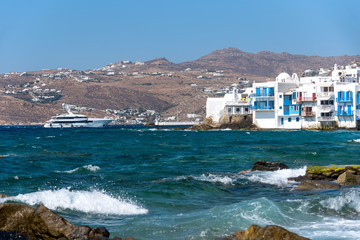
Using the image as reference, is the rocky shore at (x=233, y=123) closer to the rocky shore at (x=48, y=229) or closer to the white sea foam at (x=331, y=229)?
the white sea foam at (x=331, y=229)

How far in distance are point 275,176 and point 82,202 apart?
9.82 meters

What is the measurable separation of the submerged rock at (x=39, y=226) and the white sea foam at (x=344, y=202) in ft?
22.9

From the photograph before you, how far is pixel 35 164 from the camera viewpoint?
2847 centimetres

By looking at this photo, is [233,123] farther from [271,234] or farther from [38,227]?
[38,227]

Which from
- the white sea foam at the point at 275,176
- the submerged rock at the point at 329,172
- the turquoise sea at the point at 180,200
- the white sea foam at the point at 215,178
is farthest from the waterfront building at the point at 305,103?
the white sea foam at the point at 215,178

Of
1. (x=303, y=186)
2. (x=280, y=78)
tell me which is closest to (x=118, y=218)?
(x=303, y=186)

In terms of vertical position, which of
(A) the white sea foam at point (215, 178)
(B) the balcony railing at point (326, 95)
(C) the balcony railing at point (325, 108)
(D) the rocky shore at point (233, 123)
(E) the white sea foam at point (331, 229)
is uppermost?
(B) the balcony railing at point (326, 95)

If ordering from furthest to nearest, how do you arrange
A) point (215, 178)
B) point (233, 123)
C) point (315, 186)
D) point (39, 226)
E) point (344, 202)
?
point (233, 123) → point (215, 178) → point (315, 186) → point (344, 202) → point (39, 226)

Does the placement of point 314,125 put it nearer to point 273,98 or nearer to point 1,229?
point 273,98

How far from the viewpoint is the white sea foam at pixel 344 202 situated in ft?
46.4

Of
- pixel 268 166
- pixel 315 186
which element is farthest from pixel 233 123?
pixel 315 186

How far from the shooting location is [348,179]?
61.9 feet

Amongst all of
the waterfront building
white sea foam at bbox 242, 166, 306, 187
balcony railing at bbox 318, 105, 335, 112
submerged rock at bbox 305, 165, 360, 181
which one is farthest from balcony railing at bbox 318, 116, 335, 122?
submerged rock at bbox 305, 165, 360, 181

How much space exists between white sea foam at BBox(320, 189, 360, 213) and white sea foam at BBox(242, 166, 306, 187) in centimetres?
466
